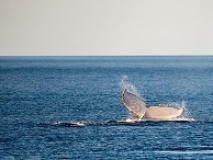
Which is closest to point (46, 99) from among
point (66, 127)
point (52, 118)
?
point (52, 118)

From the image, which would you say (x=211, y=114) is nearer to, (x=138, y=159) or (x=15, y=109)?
(x=15, y=109)

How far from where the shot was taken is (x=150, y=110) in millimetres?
86625

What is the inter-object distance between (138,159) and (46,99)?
7013cm

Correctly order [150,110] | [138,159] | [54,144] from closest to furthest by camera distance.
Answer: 1. [138,159]
2. [54,144]
3. [150,110]

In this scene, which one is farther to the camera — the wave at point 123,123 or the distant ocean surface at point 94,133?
the wave at point 123,123

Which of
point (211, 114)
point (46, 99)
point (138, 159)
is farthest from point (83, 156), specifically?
point (46, 99)

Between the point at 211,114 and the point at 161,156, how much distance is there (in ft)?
123

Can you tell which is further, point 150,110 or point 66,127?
point 150,110

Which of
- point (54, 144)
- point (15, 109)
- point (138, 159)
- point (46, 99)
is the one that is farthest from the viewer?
point (46, 99)

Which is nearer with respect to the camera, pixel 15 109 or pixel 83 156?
pixel 83 156

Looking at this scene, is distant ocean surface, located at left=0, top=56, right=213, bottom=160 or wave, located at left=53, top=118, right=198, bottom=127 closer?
distant ocean surface, located at left=0, top=56, right=213, bottom=160

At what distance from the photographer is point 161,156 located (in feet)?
194

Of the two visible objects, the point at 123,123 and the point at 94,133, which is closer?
the point at 94,133

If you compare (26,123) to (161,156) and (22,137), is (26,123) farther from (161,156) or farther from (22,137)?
(161,156)
